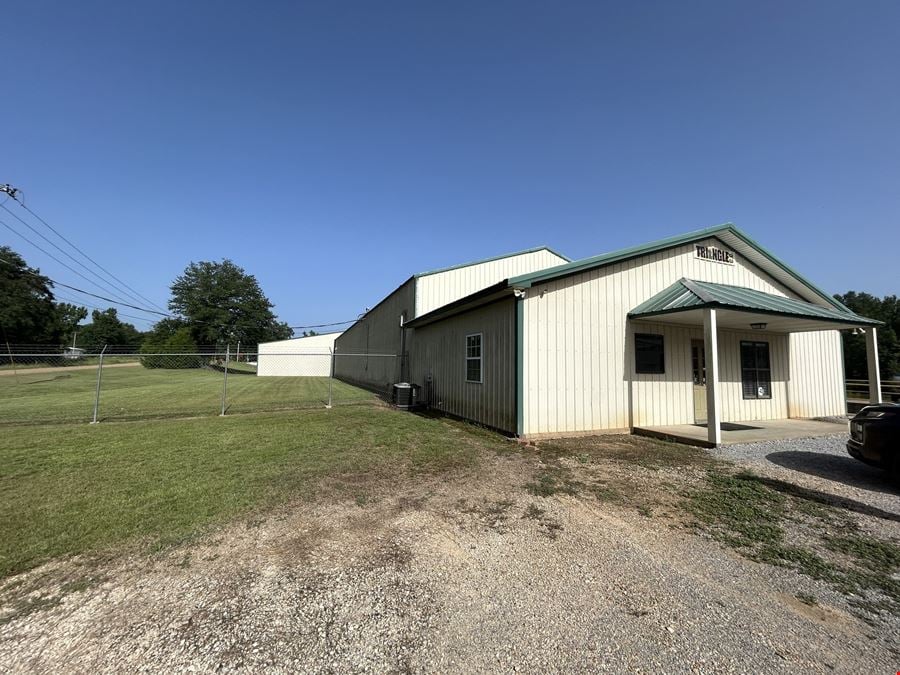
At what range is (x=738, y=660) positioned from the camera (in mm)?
2121

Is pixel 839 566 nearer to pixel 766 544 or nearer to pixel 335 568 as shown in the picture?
pixel 766 544

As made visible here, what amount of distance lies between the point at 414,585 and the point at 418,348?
12324 mm

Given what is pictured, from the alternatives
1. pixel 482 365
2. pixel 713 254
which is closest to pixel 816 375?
pixel 713 254

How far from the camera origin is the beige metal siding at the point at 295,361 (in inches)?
1586

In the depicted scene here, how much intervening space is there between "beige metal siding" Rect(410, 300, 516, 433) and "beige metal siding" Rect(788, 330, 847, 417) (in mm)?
9195

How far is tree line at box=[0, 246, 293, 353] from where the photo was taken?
47375 millimetres

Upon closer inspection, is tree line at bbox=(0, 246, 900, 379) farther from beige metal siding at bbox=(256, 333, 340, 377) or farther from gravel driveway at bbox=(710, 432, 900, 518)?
gravel driveway at bbox=(710, 432, 900, 518)

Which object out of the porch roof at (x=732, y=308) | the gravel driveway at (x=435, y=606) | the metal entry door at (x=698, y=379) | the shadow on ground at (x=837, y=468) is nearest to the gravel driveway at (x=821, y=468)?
the shadow on ground at (x=837, y=468)

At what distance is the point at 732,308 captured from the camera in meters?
7.84

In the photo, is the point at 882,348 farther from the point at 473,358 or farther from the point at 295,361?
the point at 295,361

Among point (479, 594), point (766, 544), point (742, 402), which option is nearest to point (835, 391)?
point (742, 402)

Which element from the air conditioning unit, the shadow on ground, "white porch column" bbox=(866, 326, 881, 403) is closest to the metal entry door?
the shadow on ground

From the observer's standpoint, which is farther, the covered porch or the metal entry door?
the metal entry door

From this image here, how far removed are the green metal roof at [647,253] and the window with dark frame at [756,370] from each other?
7.97 ft
